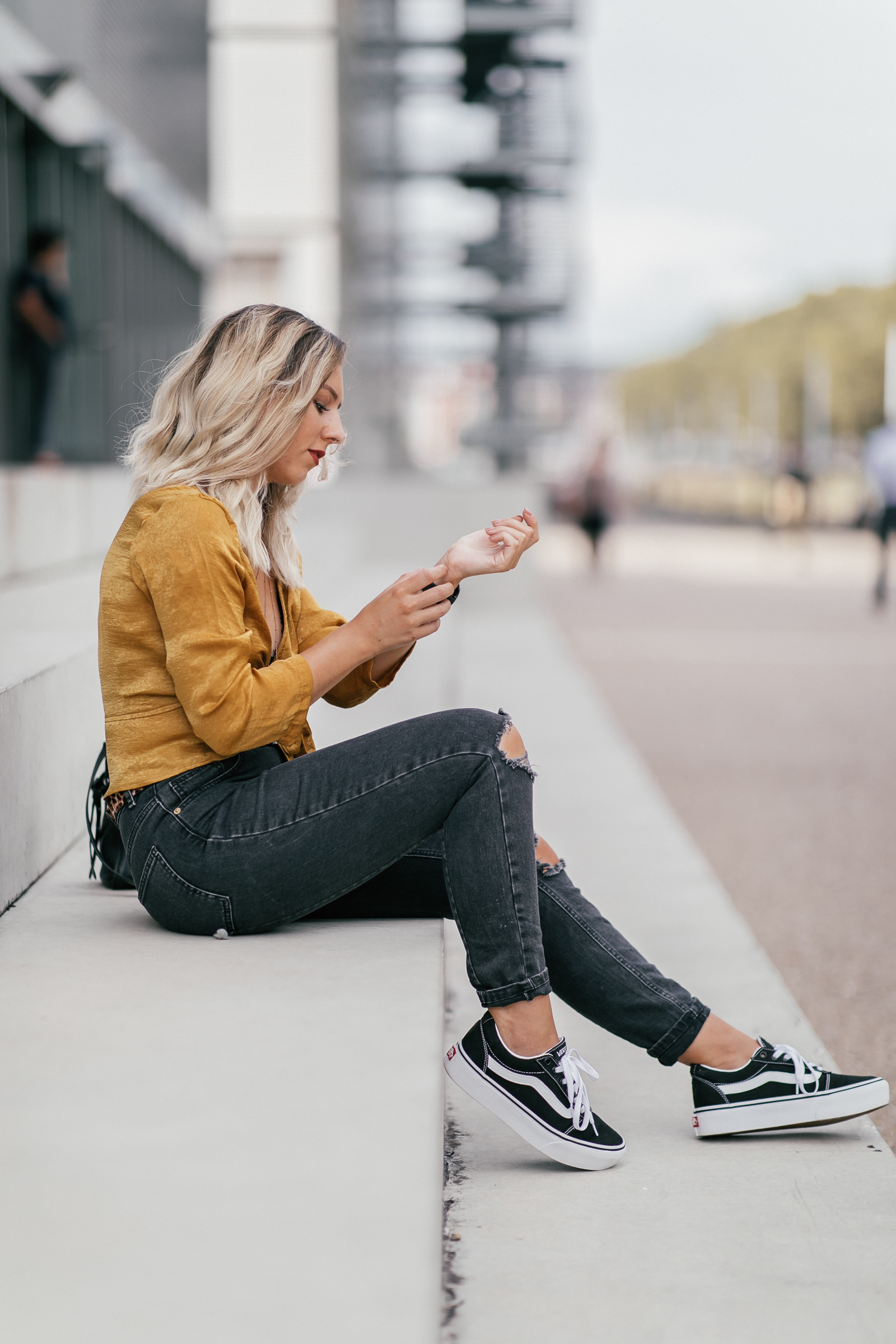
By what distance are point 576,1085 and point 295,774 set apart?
0.76 metres

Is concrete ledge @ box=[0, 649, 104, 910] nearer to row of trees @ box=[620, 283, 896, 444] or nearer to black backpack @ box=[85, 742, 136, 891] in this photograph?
black backpack @ box=[85, 742, 136, 891]

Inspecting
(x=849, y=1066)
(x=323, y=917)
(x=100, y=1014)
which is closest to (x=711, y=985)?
(x=849, y=1066)

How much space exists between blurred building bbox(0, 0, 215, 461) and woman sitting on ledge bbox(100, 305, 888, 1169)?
21.9 feet

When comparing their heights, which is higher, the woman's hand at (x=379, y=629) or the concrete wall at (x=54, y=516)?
the woman's hand at (x=379, y=629)

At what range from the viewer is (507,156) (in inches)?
1101

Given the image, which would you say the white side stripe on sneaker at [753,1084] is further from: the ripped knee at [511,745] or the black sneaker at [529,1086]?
the ripped knee at [511,745]

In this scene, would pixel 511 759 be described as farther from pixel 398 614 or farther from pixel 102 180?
pixel 102 180

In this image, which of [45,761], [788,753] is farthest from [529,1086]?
[788,753]

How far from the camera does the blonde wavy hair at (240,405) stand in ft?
9.08

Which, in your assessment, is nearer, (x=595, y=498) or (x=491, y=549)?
(x=491, y=549)

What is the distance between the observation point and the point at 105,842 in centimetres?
308

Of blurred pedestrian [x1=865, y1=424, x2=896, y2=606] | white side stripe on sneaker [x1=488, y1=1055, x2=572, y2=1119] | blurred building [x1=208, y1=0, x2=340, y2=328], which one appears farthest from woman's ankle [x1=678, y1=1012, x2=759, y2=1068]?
blurred building [x1=208, y1=0, x2=340, y2=328]

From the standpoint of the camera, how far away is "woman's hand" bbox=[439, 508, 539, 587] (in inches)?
116

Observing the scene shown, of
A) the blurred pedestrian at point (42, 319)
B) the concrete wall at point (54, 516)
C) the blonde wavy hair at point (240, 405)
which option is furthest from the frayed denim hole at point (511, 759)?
the blurred pedestrian at point (42, 319)
